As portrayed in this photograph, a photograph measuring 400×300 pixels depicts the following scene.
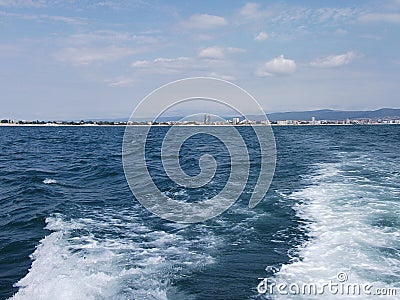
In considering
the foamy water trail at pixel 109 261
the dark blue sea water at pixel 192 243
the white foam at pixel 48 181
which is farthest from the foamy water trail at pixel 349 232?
the white foam at pixel 48 181

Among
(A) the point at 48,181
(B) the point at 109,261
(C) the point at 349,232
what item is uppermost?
(A) the point at 48,181

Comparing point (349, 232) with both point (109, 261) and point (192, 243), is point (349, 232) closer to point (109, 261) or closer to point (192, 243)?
point (192, 243)

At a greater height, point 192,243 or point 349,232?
point 349,232

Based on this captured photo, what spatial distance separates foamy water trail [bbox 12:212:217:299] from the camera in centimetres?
686

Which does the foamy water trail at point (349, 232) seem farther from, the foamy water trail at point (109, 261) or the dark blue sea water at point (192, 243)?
the foamy water trail at point (109, 261)

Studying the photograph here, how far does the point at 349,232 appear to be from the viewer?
9.79 meters

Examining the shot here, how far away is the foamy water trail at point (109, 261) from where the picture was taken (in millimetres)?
6855

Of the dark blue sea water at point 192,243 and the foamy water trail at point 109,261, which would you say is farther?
the dark blue sea water at point 192,243

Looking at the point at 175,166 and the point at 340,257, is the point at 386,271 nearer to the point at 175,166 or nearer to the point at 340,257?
the point at 340,257
